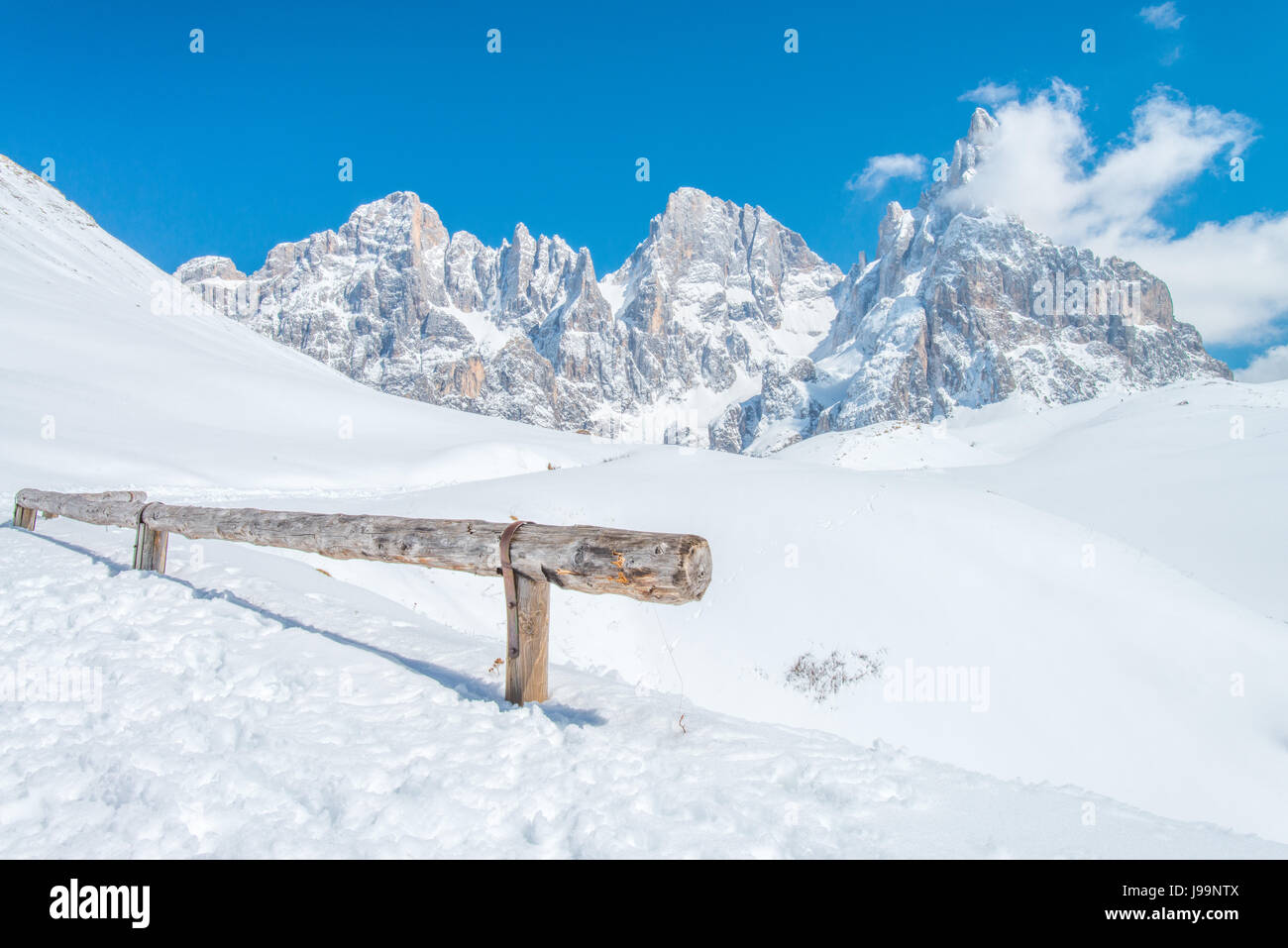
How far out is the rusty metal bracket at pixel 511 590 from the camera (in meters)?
4.18

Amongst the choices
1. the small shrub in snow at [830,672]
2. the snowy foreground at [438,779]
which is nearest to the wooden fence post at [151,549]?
the snowy foreground at [438,779]

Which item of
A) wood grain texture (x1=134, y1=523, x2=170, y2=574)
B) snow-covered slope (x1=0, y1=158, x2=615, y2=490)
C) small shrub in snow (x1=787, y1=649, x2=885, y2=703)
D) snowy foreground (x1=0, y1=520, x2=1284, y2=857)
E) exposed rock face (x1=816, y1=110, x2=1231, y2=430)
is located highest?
exposed rock face (x1=816, y1=110, x2=1231, y2=430)

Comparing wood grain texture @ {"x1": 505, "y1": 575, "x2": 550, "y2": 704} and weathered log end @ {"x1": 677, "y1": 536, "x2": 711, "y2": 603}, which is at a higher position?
weathered log end @ {"x1": 677, "y1": 536, "x2": 711, "y2": 603}

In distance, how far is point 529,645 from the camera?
14.1ft

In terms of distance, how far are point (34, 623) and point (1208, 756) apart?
544 inches

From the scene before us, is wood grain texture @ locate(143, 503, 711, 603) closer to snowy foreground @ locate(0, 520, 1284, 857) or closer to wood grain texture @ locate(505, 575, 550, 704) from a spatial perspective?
wood grain texture @ locate(505, 575, 550, 704)

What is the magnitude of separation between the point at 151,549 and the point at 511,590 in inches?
258

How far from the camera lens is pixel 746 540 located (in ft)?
47.5

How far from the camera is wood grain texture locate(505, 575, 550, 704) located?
4172 millimetres

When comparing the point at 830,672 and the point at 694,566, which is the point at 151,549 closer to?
the point at 694,566

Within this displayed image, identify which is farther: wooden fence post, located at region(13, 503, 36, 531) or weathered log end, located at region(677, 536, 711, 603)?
wooden fence post, located at region(13, 503, 36, 531)

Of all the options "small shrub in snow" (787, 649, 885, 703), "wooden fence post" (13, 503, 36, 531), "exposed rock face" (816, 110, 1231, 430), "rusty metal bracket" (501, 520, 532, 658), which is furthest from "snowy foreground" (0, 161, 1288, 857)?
"exposed rock face" (816, 110, 1231, 430)

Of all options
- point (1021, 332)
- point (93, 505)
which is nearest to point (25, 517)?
point (93, 505)
